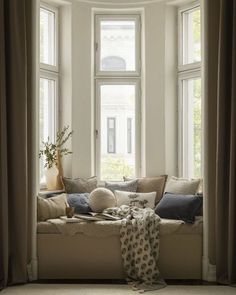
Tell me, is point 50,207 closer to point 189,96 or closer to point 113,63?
point 113,63

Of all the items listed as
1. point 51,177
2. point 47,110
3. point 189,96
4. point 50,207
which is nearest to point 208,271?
point 50,207

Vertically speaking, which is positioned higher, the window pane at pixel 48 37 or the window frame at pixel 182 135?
the window pane at pixel 48 37

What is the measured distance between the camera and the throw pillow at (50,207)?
178 inches

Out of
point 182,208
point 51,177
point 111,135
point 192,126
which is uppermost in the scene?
point 192,126

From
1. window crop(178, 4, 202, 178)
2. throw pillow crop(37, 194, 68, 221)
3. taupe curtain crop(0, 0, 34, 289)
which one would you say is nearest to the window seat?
throw pillow crop(37, 194, 68, 221)

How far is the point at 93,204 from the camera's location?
479 centimetres

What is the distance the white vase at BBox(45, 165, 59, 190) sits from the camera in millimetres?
5281

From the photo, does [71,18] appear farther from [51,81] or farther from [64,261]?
[64,261]

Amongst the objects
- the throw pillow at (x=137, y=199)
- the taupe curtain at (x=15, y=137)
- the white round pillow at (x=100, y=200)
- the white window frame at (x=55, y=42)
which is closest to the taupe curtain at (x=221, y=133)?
the throw pillow at (x=137, y=199)

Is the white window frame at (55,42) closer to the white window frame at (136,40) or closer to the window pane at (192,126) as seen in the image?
the white window frame at (136,40)

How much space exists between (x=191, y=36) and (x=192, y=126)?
45.1 inches

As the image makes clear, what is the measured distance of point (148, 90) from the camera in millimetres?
5562

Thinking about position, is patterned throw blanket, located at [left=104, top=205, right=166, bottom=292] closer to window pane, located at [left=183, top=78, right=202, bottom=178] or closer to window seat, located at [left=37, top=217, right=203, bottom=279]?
window seat, located at [left=37, top=217, right=203, bottom=279]

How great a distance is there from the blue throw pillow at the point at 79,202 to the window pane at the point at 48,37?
5.86 ft
